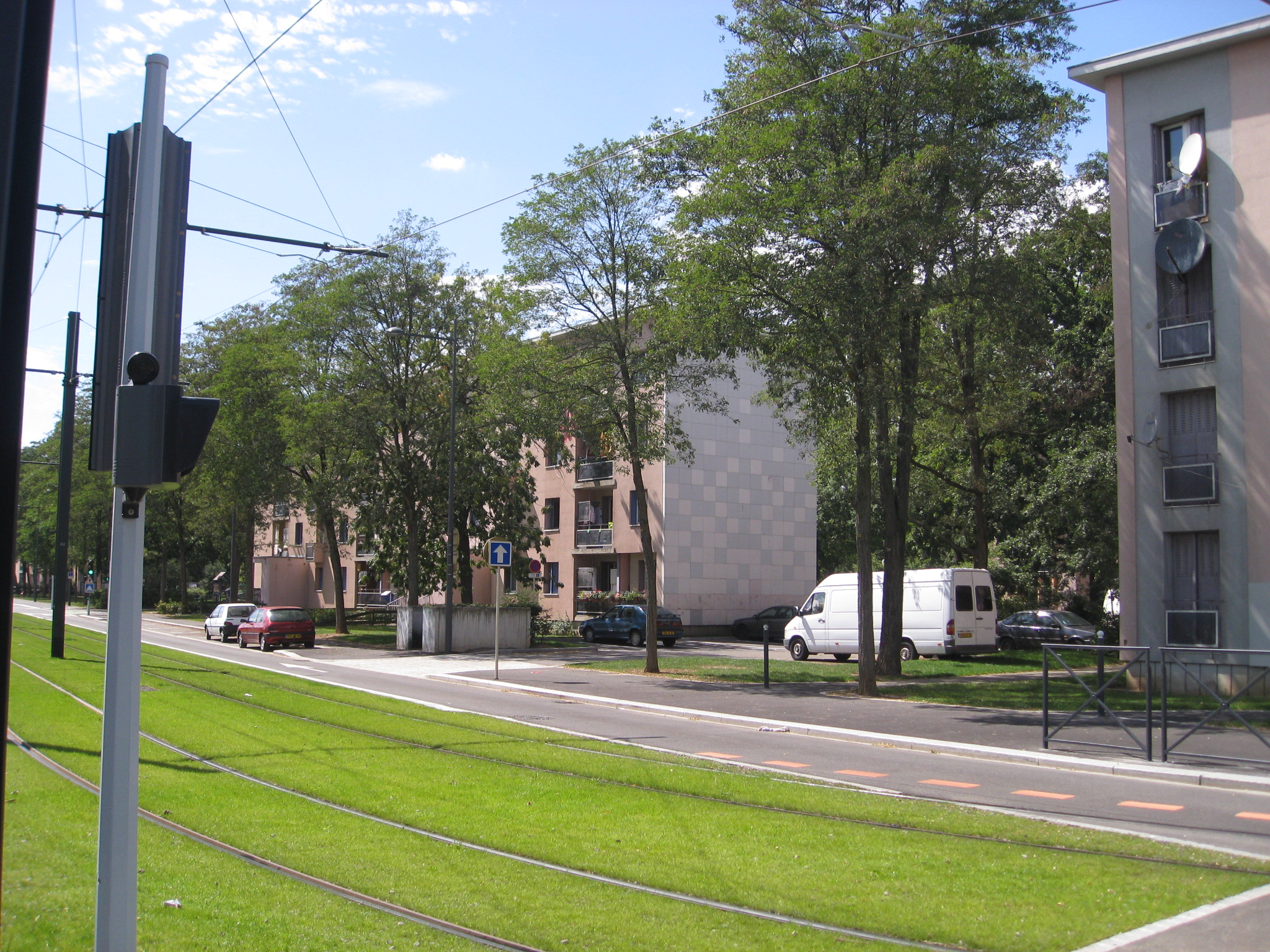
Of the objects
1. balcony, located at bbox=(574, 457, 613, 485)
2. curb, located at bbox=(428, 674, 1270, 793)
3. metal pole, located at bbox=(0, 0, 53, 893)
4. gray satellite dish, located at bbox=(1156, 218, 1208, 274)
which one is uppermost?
gray satellite dish, located at bbox=(1156, 218, 1208, 274)

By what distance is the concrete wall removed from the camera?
152 ft

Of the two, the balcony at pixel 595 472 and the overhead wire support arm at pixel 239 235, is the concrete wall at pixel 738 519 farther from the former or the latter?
the overhead wire support arm at pixel 239 235

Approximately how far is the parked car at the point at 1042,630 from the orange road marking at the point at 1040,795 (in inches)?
1064

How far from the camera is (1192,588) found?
21812mm

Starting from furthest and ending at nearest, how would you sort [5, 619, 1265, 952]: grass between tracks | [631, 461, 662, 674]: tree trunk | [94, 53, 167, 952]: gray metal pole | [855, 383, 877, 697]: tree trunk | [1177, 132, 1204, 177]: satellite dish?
1. [631, 461, 662, 674]: tree trunk
2. [1177, 132, 1204, 177]: satellite dish
3. [855, 383, 877, 697]: tree trunk
4. [5, 619, 1265, 952]: grass between tracks
5. [94, 53, 167, 952]: gray metal pole

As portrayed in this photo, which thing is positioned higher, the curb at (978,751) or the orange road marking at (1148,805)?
the orange road marking at (1148,805)

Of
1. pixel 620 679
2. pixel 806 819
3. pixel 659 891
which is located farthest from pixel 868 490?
pixel 659 891

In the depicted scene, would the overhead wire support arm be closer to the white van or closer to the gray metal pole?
the gray metal pole

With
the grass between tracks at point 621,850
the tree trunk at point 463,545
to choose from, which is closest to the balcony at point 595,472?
the tree trunk at point 463,545

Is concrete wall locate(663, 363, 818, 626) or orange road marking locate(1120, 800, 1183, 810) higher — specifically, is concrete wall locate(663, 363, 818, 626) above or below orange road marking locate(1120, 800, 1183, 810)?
above

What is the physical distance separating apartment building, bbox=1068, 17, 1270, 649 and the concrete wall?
78.3ft

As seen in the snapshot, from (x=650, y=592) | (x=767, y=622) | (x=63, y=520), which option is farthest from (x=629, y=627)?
(x=63, y=520)

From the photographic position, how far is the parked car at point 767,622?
43.6 m

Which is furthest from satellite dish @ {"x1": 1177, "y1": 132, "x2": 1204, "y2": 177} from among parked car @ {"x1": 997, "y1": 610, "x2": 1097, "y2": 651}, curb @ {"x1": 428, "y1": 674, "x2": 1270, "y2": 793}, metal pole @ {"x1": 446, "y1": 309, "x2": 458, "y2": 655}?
metal pole @ {"x1": 446, "y1": 309, "x2": 458, "y2": 655}
